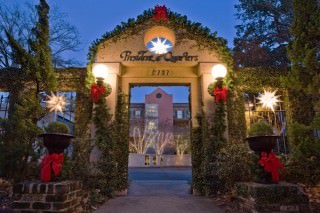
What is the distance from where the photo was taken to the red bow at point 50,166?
2.96 m

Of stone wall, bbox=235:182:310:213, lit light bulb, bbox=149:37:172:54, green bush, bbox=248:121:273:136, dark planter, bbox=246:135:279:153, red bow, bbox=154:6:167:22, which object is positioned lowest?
stone wall, bbox=235:182:310:213

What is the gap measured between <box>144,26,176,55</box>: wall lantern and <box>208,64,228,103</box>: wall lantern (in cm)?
137

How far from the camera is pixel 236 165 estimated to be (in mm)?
3809

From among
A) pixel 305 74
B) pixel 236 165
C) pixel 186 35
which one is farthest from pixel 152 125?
pixel 305 74

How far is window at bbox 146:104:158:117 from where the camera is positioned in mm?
22047

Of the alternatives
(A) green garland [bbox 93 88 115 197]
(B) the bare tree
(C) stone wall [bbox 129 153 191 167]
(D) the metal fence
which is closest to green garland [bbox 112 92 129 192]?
(A) green garland [bbox 93 88 115 197]

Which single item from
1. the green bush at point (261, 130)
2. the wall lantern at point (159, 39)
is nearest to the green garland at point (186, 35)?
the wall lantern at point (159, 39)

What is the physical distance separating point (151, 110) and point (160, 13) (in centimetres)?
1713

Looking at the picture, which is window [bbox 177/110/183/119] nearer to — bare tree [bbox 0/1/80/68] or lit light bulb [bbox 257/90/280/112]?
bare tree [bbox 0/1/80/68]

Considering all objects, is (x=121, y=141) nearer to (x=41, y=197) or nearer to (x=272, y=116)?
(x=41, y=197)

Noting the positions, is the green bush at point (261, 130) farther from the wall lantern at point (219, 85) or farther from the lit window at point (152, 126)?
the lit window at point (152, 126)

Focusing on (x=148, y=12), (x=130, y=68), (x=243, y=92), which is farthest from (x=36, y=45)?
(x=243, y=92)

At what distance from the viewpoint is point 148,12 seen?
5457mm

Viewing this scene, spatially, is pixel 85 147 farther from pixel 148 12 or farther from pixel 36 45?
pixel 148 12
